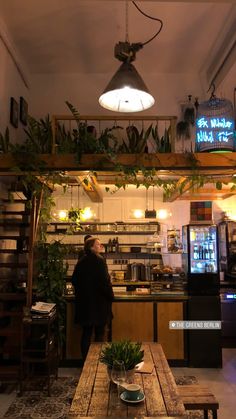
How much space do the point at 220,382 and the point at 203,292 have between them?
3.84 feet

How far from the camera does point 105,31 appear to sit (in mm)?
4879

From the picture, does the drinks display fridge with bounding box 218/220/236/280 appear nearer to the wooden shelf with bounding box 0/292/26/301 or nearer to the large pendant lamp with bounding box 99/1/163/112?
the wooden shelf with bounding box 0/292/26/301

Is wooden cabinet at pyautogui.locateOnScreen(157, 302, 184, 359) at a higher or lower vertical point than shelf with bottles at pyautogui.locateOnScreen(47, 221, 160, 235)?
lower

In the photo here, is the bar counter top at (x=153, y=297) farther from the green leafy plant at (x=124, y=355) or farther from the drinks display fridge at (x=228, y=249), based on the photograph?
the green leafy plant at (x=124, y=355)

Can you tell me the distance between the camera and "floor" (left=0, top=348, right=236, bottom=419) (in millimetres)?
3600

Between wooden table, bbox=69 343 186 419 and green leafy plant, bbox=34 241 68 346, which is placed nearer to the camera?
wooden table, bbox=69 343 186 419

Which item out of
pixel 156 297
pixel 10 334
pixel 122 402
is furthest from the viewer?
pixel 156 297

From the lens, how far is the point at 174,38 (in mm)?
5098

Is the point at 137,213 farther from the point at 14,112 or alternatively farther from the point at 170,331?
the point at 14,112

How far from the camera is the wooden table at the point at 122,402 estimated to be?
6.40ft

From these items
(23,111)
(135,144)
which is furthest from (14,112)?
(135,144)

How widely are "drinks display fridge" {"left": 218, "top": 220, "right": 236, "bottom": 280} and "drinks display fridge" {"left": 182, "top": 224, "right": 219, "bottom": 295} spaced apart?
172 centimetres

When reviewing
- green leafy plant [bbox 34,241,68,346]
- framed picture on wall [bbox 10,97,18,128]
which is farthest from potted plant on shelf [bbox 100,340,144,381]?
framed picture on wall [bbox 10,97,18,128]

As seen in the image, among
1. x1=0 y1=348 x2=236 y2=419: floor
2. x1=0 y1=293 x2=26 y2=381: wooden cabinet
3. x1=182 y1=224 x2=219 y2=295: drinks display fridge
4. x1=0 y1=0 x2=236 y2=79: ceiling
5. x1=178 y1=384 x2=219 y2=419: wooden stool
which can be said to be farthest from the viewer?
x1=182 y1=224 x2=219 y2=295: drinks display fridge
